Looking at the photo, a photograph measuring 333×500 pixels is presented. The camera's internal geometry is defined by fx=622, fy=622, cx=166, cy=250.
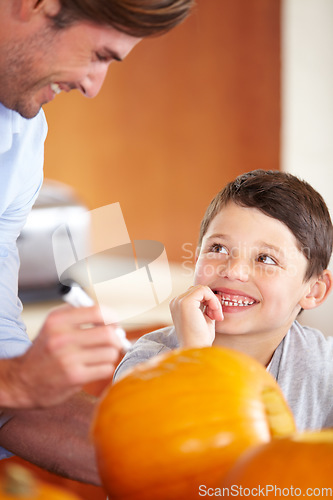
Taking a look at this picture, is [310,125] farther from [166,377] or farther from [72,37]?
[166,377]

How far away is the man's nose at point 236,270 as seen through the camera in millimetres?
1161

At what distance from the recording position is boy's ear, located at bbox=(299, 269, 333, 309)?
1.31 m

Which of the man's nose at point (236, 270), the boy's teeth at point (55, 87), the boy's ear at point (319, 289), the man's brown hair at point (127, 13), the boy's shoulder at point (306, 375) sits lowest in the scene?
the boy's shoulder at point (306, 375)

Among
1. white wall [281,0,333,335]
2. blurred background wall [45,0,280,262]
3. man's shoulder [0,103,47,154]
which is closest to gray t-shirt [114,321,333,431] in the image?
man's shoulder [0,103,47,154]

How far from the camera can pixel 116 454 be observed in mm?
455

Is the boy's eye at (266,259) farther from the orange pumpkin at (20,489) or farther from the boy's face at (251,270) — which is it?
the orange pumpkin at (20,489)

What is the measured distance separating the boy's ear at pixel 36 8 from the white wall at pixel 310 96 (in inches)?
123

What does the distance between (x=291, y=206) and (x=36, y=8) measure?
0.64 meters

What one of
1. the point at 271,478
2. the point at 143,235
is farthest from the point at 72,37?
the point at 143,235

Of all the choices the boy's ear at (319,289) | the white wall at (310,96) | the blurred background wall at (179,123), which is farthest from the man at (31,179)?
the blurred background wall at (179,123)

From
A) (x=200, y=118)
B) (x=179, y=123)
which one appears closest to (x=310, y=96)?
(x=200, y=118)

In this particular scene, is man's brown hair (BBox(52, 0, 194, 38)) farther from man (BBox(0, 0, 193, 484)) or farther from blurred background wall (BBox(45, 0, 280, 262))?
blurred background wall (BBox(45, 0, 280, 262))

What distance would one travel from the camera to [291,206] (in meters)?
1.26

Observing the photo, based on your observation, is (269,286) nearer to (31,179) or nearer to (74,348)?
(31,179)
